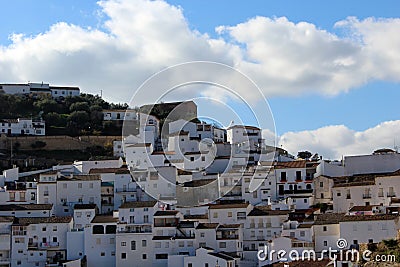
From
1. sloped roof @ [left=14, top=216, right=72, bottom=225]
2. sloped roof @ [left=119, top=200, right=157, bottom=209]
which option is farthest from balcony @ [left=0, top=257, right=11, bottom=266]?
sloped roof @ [left=119, top=200, right=157, bottom=209]

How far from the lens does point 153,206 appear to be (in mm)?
39562

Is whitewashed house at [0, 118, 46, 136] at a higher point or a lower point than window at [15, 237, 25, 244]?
higher

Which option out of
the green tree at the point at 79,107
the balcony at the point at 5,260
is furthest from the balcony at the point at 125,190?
the green tree at the point at 79,107

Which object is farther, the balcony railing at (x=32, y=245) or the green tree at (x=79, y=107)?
the green tree at (x=79, y=107)

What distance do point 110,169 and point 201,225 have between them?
1072 cm

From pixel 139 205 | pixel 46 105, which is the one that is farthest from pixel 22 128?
pixel 139 205

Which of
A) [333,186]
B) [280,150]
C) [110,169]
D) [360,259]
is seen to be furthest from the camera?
[280,150]

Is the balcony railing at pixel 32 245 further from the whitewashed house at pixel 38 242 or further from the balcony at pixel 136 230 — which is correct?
the balcony at pixel 136 230

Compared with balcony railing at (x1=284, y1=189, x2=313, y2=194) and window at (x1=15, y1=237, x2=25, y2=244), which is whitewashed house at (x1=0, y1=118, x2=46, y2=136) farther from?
balcony railing at (x1=284, y1=189, x2=313, y2=194)

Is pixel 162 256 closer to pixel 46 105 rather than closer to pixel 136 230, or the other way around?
pixel 136 230

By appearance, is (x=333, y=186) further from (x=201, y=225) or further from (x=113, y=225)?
(x=113, y=225)

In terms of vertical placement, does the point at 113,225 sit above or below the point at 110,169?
below

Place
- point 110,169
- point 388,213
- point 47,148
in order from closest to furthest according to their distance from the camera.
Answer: point 388,213, point 110,169, point 47,148

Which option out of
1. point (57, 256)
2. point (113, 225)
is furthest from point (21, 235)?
point (113, 225)
